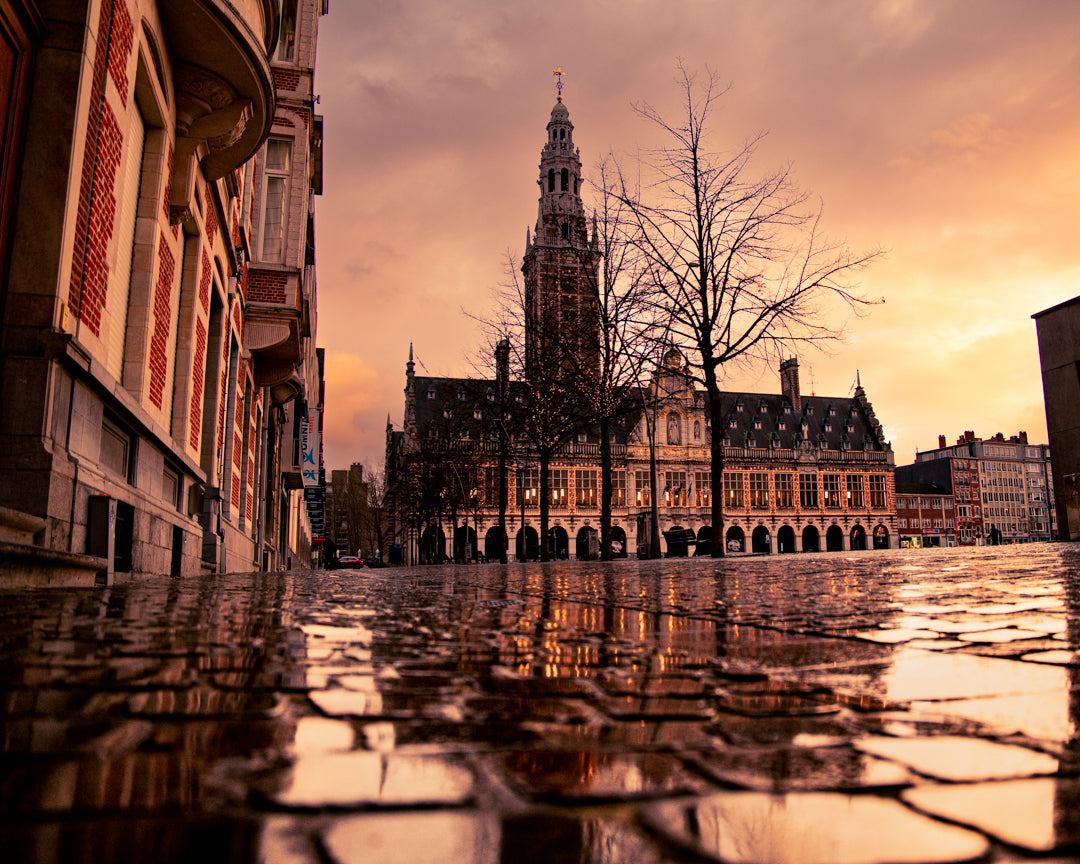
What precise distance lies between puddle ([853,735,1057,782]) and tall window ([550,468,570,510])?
65736 millimetres

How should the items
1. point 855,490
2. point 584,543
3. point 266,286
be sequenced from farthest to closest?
point 855,490, point 584,543, point 266,286

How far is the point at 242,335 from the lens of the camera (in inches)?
644

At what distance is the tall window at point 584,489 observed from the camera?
67.4 m

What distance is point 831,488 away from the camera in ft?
250

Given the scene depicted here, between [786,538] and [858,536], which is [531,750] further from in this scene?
[858,536]

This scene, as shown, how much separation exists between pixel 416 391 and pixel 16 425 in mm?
64670

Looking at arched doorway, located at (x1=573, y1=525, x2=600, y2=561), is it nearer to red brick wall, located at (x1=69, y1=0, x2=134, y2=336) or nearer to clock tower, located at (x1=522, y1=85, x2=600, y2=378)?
clock tower, located at (x1=522, y1=85, x2=600, y2=378)

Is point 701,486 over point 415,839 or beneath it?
over

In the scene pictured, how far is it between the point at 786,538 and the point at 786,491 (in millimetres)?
4352

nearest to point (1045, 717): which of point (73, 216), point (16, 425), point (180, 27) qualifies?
point (16, 425)

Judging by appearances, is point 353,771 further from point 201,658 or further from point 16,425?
point 16,425

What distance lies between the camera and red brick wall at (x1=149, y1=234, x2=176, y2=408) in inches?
357

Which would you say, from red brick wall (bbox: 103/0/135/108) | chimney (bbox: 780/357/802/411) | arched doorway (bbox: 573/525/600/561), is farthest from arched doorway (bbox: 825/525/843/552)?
red brick wall (bbox: 103/0/135/108)

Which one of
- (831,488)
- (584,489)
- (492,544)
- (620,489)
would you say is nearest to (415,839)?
(492,544)
